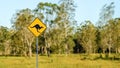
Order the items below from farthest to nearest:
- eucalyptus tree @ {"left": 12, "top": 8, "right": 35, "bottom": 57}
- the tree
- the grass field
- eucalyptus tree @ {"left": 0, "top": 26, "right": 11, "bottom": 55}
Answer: eucalyptus tree @ {"left": 0, "top": 26, "right": 11, "bottom": 55} → the tree → eucalyptus tree @ {"left": 12, "top": 8, "right": 35, "bottom": 57} → the grass field

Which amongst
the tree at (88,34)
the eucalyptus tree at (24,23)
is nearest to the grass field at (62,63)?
the eucalyptus tree at (24,23)

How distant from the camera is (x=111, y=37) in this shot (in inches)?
3305

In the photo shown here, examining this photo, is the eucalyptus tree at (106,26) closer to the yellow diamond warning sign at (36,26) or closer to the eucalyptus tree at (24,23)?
the eucalyptus tree at (24,23)

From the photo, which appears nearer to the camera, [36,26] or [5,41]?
[36,26]

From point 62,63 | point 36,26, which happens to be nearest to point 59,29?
point 62,63

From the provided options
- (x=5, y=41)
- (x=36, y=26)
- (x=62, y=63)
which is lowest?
(x=62, y=63)

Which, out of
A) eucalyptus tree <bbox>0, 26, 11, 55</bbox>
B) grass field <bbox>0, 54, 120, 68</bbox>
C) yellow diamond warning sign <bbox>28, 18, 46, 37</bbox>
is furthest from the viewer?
eucalyptus tree <bbox>0, 26, 11, 55</bbox>

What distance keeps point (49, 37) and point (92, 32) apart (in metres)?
13.1

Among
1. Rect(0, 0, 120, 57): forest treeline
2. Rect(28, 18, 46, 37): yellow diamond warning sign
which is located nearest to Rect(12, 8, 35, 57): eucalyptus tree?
Rect(0, 0, 120, 57): forest treeline

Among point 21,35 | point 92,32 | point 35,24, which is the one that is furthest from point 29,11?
point 35,24

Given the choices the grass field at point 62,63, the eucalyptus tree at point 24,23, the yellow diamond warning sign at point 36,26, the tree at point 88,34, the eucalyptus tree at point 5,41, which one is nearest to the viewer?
the yellow diamond warning sign at point 36,26

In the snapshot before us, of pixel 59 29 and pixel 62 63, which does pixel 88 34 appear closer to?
pixel 59 29

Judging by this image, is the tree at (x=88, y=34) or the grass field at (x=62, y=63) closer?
the grass field at (x=62, y=63)

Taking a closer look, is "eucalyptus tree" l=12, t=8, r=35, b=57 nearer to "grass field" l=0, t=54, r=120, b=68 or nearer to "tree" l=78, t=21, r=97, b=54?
"tree" l=78, t=21, r=97, b=54
